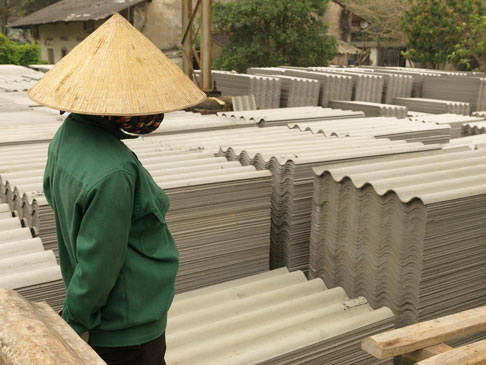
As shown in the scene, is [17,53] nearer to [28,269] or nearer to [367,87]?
[367,87]

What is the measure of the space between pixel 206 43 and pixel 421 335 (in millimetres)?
7526

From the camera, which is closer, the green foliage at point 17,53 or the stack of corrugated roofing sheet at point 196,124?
the stack of corrugated roofing sheet at point 196,124

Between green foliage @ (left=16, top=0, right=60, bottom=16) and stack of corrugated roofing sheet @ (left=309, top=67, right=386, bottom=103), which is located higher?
green foliage @ (left=16, top=0, right=60, bottom=16)

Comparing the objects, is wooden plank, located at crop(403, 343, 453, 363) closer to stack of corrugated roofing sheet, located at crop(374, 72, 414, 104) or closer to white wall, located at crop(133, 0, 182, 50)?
stack of corrugated roofing sheet, located at crop(374, 72, 414, 104)

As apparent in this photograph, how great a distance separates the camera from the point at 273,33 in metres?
23.6

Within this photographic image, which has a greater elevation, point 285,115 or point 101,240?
point 101,240

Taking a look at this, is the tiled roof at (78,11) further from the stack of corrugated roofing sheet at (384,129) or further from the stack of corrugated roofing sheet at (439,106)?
the stack of corrugated roofing sheet at (384,129)

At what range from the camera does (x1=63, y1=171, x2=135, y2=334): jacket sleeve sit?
5.90 feet

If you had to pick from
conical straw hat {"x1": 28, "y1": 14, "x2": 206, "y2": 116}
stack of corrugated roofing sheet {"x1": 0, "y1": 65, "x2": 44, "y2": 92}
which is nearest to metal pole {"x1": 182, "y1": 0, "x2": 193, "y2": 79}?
stack of corrugated roofing sheet {"x1": 0, "y1": 65, "x2": 44, "y2": 92}

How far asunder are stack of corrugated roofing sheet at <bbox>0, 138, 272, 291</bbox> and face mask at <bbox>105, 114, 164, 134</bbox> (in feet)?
6.04

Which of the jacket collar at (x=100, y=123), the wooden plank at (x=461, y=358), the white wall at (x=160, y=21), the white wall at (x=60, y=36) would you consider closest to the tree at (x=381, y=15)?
the white wall at (x=160, y=21)

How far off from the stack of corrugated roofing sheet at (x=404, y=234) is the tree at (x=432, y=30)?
17.1 metres

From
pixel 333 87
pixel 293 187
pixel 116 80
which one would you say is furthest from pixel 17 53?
pixel 116 80

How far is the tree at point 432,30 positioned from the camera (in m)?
19.6
